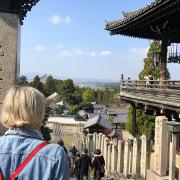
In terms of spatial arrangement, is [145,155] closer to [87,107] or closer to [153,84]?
[153,84]

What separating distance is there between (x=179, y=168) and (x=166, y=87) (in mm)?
5812

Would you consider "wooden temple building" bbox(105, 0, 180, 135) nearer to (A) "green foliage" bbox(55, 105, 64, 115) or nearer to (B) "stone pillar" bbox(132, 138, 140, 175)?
(B) "stone pillar" bbox(132, 138, 140, 175)

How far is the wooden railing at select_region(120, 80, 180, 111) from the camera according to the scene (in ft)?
46.3

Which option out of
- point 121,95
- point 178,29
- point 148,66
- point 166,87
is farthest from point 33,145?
point 148,66

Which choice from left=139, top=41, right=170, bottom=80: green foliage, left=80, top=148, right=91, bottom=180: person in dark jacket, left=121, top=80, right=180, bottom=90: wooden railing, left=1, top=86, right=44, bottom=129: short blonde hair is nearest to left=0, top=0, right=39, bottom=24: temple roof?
left=80, top=148, right=91, bottom=180: person in dark jacket

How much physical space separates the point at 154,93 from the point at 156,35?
13.3 ft

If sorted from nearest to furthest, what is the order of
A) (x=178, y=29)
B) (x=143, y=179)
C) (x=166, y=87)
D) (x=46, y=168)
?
(x=46, y=168), (x=143, y=179), (x=166, y=87), (x=178, y=29)

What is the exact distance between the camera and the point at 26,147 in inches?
101

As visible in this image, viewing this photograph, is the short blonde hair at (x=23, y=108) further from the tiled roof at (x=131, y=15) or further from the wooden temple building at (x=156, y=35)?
the tiled roof at (x=131, y=15)

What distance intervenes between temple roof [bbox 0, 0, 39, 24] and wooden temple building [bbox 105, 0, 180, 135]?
14.3 ft

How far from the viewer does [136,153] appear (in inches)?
531

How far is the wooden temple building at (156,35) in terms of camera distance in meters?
14.5

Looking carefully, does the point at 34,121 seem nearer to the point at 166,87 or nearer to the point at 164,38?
the point at 166,87

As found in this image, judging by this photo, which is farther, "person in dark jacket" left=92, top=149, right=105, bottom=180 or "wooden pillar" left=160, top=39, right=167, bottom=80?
"wooden pillar" left=160, top=39, right=167, bottom=80
